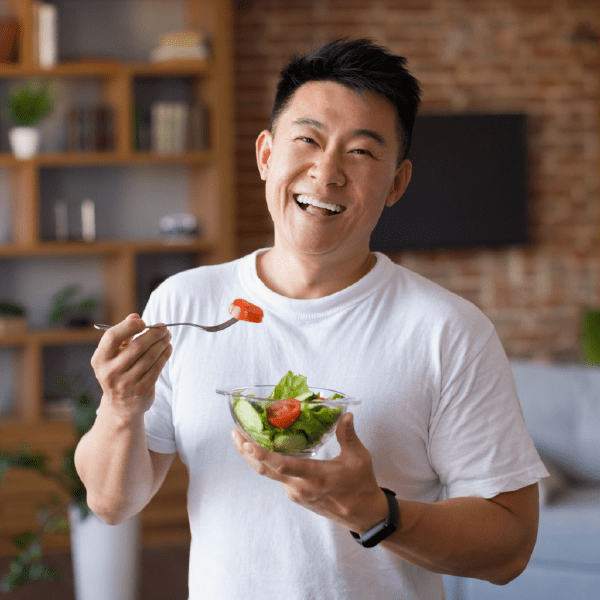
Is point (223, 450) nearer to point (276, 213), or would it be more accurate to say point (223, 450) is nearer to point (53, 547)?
point (276, 213)

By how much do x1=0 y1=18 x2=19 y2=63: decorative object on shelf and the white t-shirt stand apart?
282 centimetres

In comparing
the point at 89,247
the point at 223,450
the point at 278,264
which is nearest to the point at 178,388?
the point at 223,450

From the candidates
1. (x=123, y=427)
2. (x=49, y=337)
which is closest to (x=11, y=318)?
(x=49, y=337)

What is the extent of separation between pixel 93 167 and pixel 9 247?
63 cm

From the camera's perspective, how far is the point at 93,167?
3.74m

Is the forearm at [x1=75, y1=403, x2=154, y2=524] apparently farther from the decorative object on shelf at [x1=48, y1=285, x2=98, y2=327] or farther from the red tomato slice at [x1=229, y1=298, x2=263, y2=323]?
the decorative object on shelf at [x1=48, y1=285, x2=98, y2=327]

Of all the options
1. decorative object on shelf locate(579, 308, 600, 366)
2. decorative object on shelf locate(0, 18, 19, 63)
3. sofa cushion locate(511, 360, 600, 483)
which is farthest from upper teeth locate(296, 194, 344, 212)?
decorative object on shelf locate(579, 308, 600, 366)

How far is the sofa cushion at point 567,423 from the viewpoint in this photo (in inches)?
109

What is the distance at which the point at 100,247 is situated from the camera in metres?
3.49

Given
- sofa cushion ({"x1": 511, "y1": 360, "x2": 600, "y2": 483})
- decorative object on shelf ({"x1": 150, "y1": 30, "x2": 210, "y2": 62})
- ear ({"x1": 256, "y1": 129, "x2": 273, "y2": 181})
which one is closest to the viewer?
ear ({"x1": 256, "y1": 129, "x2": 273, "y2": 181})

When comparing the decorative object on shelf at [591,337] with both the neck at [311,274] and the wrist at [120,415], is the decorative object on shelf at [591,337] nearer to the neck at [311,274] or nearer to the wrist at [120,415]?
the neck at [311,274]

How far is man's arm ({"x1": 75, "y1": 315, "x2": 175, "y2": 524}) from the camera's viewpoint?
94 centimetres

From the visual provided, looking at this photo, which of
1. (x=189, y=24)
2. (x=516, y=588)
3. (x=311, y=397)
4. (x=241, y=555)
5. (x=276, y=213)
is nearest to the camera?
(x=311, y=397)

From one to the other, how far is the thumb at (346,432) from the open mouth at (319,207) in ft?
1.27
